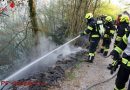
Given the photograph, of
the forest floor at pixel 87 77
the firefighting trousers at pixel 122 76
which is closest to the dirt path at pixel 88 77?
the forest floor at pixel 87 77

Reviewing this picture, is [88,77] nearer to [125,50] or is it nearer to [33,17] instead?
[125,50]

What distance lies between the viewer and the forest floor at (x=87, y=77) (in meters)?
7.03

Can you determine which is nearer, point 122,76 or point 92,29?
point 122,76

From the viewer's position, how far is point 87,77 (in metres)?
7.84

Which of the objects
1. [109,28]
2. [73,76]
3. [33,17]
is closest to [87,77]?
[73,76]

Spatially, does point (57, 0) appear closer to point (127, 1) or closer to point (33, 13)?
point (33, 13)

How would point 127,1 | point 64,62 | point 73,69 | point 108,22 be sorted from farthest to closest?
point 127,1, point 108,22, point 64,62, point 73,69

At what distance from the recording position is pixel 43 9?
11695 millimetres

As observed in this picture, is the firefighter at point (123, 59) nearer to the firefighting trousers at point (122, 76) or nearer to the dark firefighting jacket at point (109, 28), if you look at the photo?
the firefighting trousers at point (122, 76)

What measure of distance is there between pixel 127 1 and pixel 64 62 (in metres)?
10.9

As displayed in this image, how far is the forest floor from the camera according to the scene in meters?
7.03

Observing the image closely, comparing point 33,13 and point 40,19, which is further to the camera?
point 40,19

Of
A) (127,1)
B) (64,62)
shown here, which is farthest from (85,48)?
(127,1)

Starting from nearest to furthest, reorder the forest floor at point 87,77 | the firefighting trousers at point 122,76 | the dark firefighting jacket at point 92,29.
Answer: the firefighting trousers at point 122,76 → the forest floor at point 87,77 → the dark firefighting jacket at point 92,29
